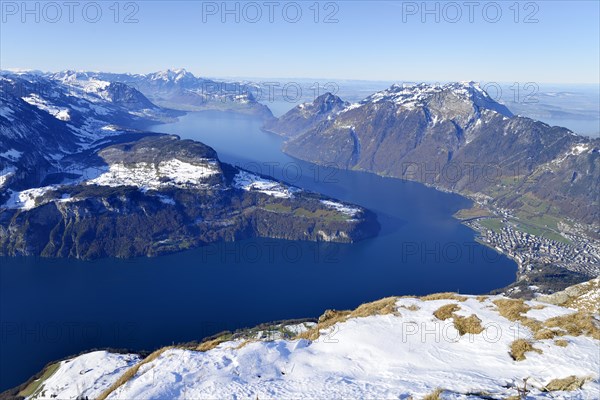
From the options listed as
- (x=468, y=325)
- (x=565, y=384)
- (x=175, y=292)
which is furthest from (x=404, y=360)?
(x=175, y=292)

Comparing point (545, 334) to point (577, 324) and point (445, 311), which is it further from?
point (445, 311)

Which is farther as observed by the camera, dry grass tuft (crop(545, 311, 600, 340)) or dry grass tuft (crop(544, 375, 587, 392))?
dry grass tuft (crop(545, 311, 600, 340))

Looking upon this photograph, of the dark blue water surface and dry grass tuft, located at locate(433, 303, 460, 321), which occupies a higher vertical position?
dry grass tuft, located at locate(433, 303, 460, 321)

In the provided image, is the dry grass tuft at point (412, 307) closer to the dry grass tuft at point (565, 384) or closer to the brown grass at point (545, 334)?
the brown grass at point (545, 334)

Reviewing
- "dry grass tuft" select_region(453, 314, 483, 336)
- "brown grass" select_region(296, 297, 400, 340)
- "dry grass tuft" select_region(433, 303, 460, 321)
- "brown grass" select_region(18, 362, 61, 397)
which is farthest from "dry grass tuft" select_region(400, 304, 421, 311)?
"brown grass" select_region(18, 362, 61, 397)

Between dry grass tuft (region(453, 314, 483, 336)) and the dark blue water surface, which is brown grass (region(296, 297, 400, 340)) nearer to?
dry grass tuft (region(453, 314, 483, 336))

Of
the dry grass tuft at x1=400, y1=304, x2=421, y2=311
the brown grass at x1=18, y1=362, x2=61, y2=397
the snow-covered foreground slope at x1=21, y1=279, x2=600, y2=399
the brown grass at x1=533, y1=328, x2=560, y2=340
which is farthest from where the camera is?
the brown grass at x1=18, y1=362, x2=61, y2=397

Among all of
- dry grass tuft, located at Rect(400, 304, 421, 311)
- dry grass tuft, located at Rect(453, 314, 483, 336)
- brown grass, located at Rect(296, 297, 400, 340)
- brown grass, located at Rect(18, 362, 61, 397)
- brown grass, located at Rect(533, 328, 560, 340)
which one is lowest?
brown grass, located at Rect(18, 362, 61, 397)
